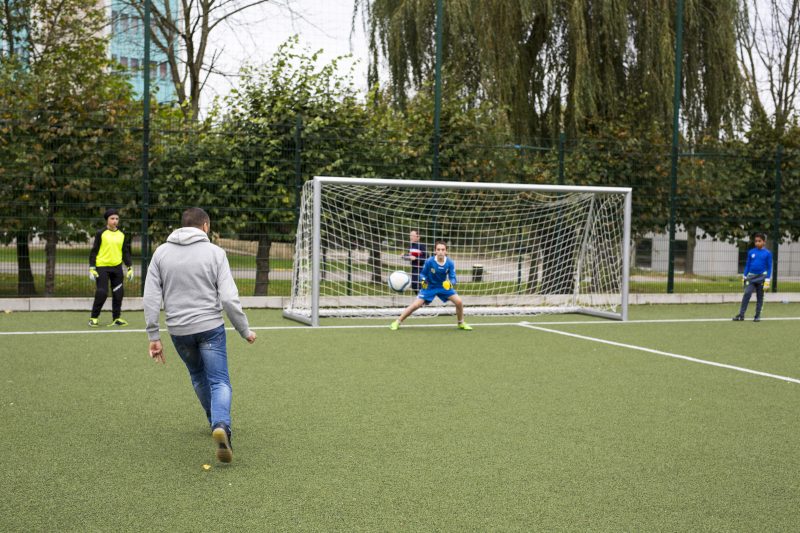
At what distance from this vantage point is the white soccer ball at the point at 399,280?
48.2 ft

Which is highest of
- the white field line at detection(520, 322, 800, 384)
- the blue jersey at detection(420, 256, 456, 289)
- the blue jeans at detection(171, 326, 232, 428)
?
the blue jersey at detection(420, 256, 456, 289)

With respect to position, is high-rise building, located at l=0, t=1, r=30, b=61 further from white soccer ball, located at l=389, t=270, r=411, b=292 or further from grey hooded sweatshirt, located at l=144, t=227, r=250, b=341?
grey hooded sweatshirt, located at l=144, t=227, r=250, b=341

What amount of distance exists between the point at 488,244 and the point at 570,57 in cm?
533

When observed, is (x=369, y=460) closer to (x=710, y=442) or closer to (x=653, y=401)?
(x=710, y=442)

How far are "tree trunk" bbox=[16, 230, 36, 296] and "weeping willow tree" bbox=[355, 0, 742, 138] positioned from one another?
28.4 ft

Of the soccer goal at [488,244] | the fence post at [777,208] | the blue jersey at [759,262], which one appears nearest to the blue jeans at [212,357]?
the soccer goal at [488,244]

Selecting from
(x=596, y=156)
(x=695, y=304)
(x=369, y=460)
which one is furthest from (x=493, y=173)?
(x=369, y=460)

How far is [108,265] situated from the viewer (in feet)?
41.4

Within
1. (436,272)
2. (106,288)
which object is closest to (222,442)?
(436,272)

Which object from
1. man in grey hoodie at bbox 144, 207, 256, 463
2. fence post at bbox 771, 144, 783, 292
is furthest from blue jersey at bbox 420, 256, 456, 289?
fence post at bbox 771, 144, 783, 292

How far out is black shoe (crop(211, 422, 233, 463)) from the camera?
206 inches

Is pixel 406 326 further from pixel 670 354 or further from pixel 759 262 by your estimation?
pixel 759 262

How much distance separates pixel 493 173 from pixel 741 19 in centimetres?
831

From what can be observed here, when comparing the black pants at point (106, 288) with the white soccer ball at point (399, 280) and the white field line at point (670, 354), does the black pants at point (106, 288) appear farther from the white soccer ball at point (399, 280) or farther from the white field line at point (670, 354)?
the white field line at point (670, 354)
